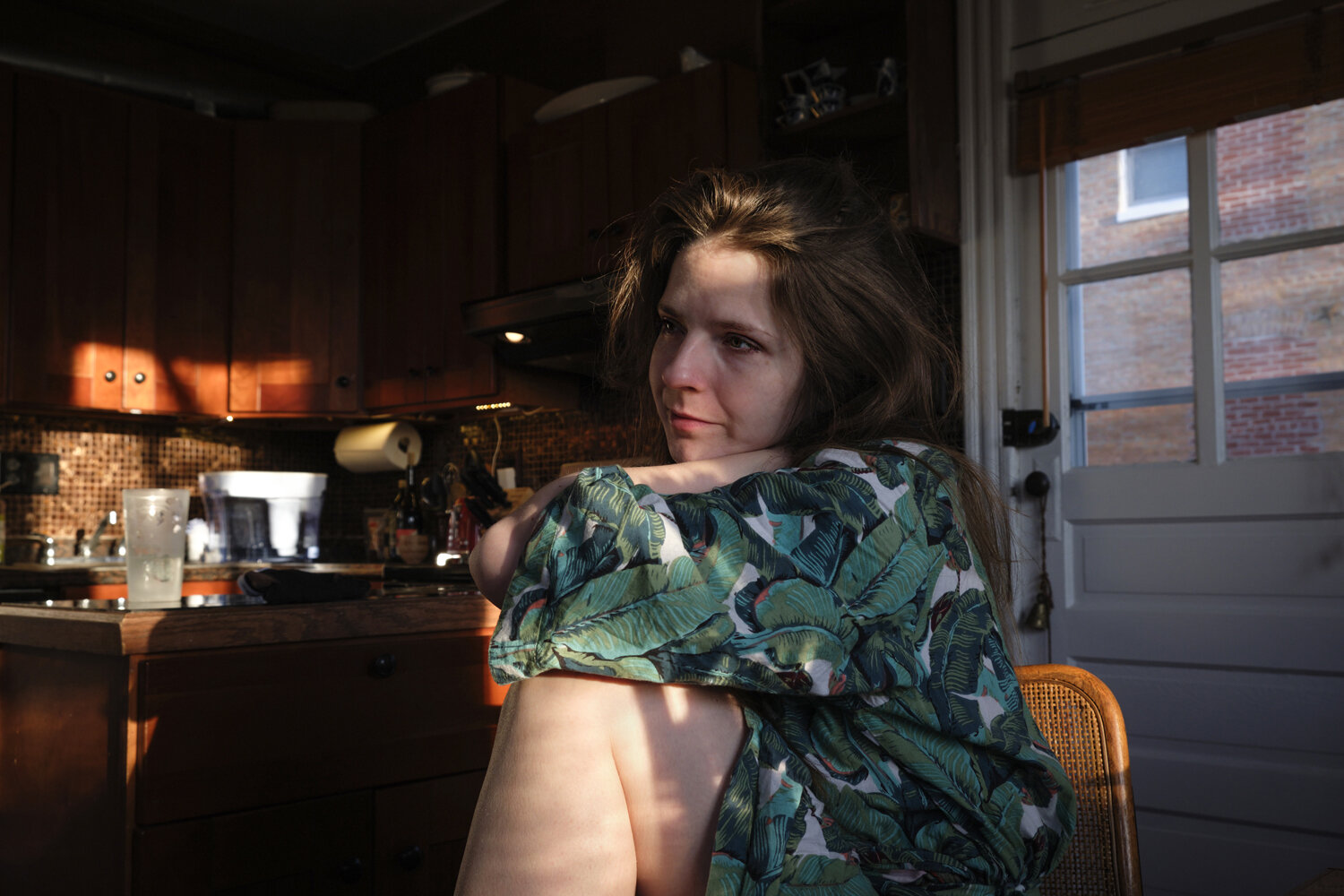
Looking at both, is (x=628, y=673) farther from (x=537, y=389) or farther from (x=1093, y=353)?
(x=537, y=389)

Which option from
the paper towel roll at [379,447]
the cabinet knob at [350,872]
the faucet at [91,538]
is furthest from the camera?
the paper towel roll at [379,447]

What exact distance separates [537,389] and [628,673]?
8.63 ft

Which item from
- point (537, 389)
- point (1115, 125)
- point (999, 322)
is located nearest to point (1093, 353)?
point (999, 322)

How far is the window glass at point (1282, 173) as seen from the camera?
2016mm

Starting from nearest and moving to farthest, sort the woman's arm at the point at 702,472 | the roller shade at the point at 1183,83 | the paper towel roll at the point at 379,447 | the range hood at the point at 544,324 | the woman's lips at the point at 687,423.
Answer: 1. the woman's arm at the point at 702,472
2. the woman's lips at the point at 687,423
3. the roller shade at the point at 1183,83
4. the range hood at the point at 544,324
5. the paper towel roll at the point at 379,447

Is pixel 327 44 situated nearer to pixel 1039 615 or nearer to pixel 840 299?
pixel 1039 615

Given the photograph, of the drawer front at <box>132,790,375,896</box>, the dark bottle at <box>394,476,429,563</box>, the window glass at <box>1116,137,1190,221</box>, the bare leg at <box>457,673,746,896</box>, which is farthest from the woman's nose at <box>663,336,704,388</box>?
the dark bottle at <box>394,476,429,563</box>

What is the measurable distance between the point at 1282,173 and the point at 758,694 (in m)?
1.93

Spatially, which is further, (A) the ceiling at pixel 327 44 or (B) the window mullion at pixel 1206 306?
(A) the ceiling at pixel 327 44

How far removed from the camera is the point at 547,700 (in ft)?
2.14

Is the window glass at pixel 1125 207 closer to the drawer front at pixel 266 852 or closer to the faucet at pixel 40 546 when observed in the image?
the drawer front at pixel 266 852

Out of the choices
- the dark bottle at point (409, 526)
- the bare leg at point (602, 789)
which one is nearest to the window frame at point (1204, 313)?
the bare leg at point (602, 789)

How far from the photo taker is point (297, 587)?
133 centimetres

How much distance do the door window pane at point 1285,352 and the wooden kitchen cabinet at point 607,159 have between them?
1.13 meters
